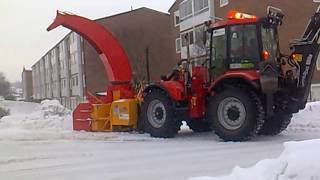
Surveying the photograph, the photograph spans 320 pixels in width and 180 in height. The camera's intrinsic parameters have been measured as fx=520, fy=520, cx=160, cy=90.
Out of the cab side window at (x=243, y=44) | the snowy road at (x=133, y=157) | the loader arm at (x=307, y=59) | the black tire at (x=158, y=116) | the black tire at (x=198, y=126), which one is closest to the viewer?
the snowy road at (x=133, y=157)

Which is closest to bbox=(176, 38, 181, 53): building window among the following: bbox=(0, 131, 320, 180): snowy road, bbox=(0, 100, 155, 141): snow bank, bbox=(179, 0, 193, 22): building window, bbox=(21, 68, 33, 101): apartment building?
bbox=(179, 0, 193, 22): building window

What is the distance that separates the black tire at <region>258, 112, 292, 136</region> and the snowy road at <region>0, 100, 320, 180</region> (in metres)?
0.23

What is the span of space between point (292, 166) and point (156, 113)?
26.5ft

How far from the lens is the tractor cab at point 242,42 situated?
12195 mm

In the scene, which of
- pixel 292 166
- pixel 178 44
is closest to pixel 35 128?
pixel 292 166

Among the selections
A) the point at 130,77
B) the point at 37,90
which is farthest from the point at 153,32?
the point at 37,90

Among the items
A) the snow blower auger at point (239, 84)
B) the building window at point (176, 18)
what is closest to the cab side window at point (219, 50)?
the snow blower auger at point (239, 84)

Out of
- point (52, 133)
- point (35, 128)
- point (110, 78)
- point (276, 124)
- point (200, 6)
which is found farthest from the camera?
point (200, 6)

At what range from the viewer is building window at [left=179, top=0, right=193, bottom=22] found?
151 ft

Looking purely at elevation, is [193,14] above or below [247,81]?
above

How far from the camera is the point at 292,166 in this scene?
19.4ft

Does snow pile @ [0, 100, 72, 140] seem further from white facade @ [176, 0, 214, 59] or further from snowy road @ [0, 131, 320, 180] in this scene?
white facade @ [176, 0, 214, 59]

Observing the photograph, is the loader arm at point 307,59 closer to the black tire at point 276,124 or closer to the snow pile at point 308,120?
the black tire at point 276,124

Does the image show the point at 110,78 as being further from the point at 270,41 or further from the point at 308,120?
the point at 308,120
